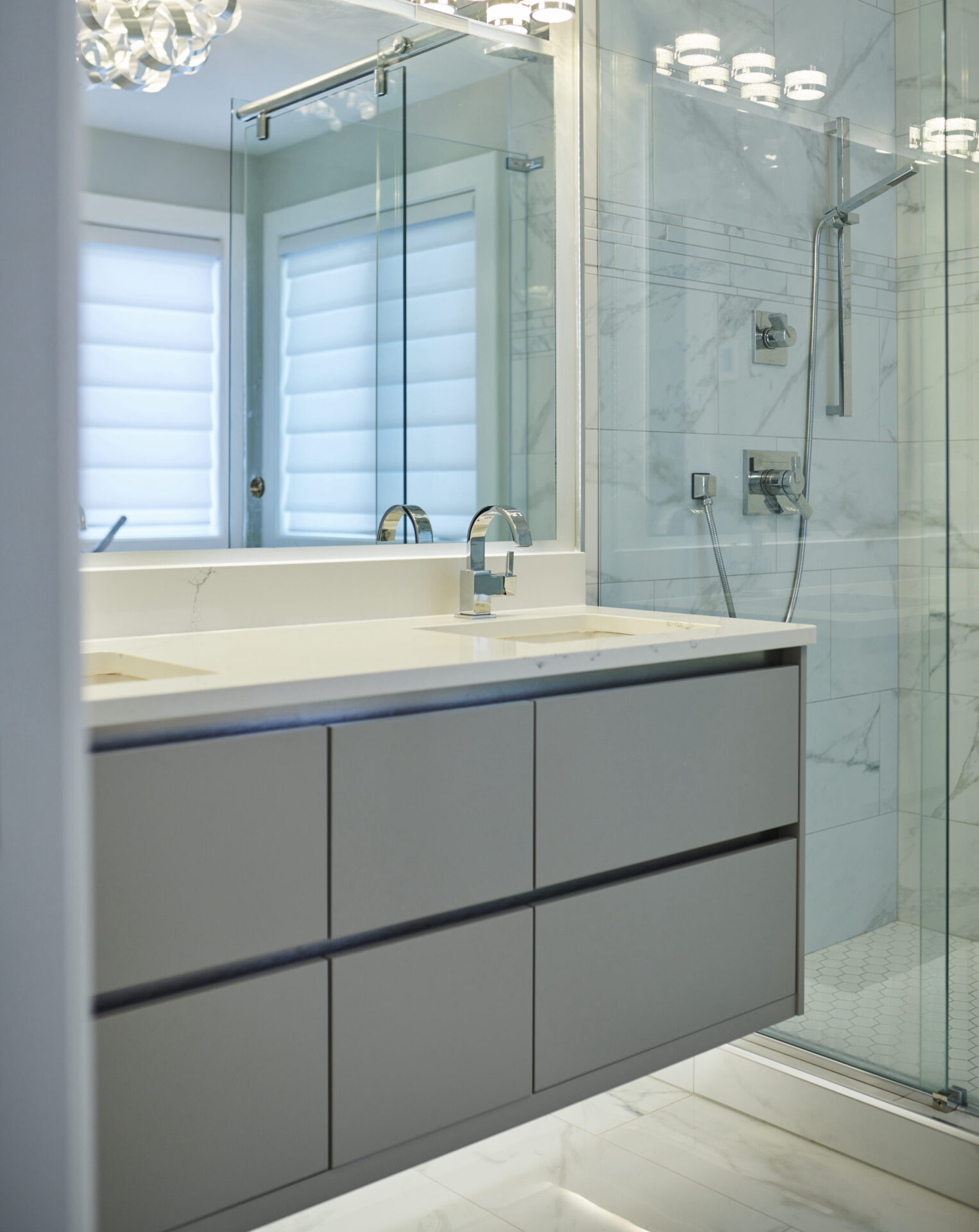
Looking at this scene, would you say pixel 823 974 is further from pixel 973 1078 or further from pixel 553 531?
pixel 553 531

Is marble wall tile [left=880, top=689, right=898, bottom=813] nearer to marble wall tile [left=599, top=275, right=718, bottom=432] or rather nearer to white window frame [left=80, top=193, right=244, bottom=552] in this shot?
marble wall tile [left=599, top=275, right=718, bottom=432]

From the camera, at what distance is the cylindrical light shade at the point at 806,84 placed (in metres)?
2.12

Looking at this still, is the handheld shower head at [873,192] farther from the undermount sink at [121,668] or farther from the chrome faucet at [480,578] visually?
the undermount sink at [121,668]

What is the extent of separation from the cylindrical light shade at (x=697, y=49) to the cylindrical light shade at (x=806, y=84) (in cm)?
14

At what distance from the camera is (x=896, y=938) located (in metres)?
2.02

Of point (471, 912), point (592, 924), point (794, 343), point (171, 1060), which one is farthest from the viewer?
point (794, 343)

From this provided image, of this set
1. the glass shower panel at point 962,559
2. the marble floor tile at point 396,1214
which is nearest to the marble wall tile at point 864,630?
the glass shower panel at point 962,559

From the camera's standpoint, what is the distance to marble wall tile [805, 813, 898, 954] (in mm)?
2041

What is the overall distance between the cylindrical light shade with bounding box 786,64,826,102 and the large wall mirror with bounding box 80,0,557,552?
444mm

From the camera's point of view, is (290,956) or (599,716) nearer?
(290,956)

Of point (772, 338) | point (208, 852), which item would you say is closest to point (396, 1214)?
point (208, 852)

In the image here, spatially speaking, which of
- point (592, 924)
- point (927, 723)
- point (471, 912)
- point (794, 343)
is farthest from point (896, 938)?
point (794, 343)

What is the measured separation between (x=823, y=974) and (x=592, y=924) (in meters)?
0.72

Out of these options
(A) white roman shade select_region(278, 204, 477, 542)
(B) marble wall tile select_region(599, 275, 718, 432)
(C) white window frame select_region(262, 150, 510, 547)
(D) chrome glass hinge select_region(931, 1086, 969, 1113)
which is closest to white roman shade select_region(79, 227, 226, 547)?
(A) white roman shade select_region(278, 204, 477, 542)
